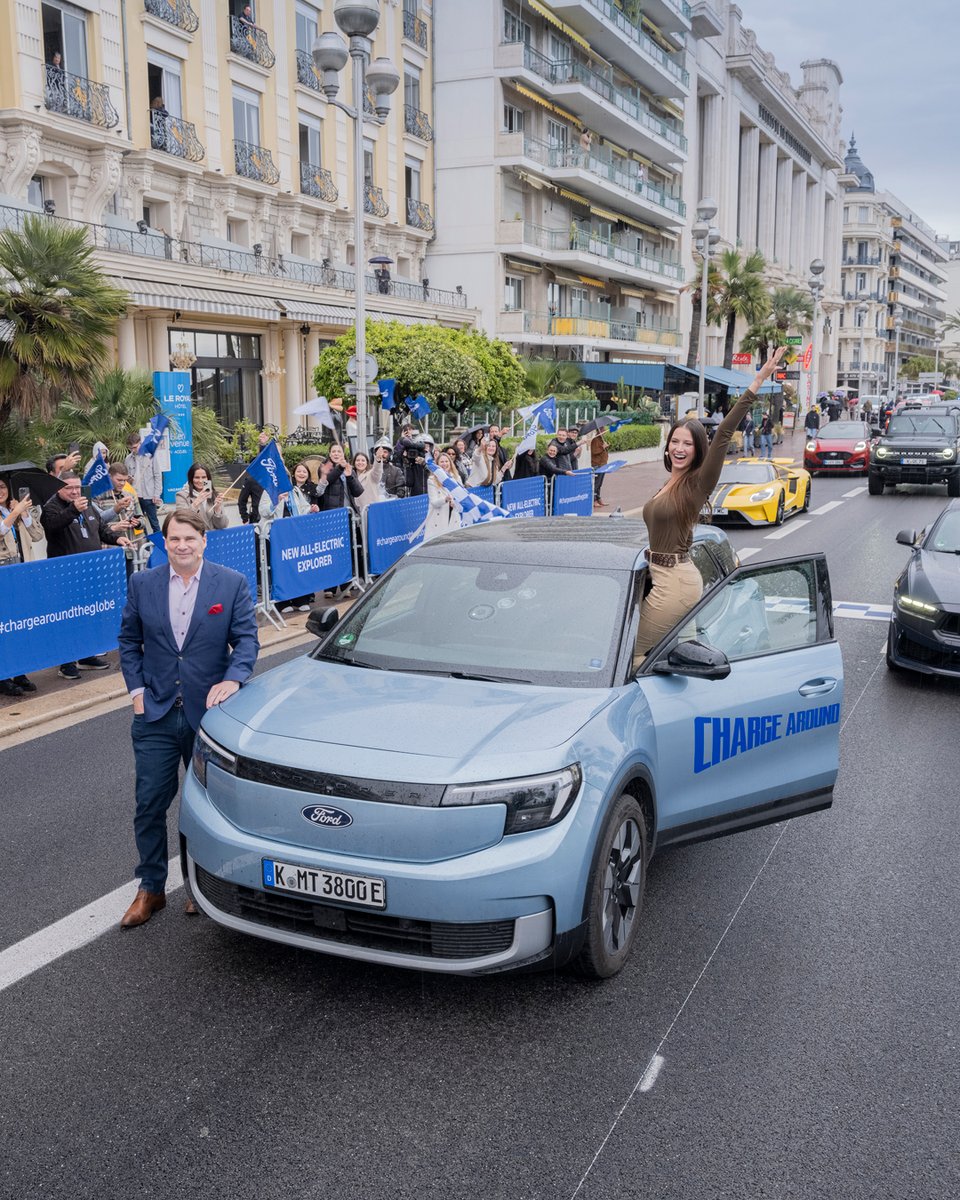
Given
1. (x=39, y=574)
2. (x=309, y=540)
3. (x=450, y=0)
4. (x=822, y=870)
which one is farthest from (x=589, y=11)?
(x=822, y=870)

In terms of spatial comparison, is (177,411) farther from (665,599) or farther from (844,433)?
(844,433)

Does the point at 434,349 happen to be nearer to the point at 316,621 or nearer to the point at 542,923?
the point at 316,621

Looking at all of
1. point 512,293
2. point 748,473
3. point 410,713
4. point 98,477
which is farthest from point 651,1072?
point 512,293

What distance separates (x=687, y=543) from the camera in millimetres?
5680

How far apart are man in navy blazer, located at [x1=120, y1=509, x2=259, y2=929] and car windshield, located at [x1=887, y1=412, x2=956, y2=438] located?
26.2 m

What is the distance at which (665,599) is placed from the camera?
5.38 m

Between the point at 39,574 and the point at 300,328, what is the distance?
25330mm

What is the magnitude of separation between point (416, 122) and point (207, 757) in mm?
42507

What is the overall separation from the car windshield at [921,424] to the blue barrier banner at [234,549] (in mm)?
21333

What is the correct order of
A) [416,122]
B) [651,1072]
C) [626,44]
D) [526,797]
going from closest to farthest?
[651,1072] → [526,797] → [416,122] → [626,44]

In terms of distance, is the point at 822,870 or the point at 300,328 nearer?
the point at 822,870

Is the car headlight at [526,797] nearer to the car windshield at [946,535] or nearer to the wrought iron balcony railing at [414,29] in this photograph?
the car windshield at [946,535]

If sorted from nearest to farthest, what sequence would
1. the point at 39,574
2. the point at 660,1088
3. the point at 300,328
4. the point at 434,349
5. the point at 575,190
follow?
the point at 660,1088
the point at 39,574
the point at 434,349
the point at 300,328
the point at 575,190

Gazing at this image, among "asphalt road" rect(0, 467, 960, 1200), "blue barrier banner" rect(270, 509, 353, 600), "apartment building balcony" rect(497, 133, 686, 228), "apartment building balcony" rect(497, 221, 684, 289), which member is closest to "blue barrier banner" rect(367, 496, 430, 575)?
"blue barrier banner" rect(270, 509, 353, 600)
